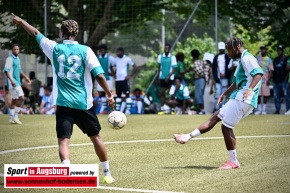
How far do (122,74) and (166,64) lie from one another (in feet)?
5.19

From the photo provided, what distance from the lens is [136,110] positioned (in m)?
28.6

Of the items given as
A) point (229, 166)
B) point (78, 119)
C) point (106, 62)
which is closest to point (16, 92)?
point (106, 62)

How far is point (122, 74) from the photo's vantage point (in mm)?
26891

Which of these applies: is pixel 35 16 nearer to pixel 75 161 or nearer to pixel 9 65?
pixel 9 65

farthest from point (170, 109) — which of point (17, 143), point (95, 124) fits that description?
point (95, 124)

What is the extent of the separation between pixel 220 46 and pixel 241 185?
16339 millimetres

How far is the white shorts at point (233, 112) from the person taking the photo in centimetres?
1095

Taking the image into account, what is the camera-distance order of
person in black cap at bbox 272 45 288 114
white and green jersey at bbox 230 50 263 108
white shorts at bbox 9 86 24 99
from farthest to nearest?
1. person in black cap at bbox 272 45 288 114
2. white shorts at bbox 9 86 24 99
3. white and green jersey at bbox 230 50 263 108

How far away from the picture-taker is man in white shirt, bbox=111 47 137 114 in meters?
26.9

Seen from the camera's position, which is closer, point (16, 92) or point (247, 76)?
point (247, 76)

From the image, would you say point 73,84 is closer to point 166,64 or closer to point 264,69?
point 264,69

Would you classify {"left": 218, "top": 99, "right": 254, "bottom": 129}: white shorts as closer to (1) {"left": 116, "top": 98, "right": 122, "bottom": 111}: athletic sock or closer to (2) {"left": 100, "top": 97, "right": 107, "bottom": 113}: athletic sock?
(1) {"left": 116, "top": 98, "right": 122, "bottom": 111}: athletic sock

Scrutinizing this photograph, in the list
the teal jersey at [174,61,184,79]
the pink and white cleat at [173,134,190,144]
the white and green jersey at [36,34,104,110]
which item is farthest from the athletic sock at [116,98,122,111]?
the white and green jersey at [36,34,104,110]

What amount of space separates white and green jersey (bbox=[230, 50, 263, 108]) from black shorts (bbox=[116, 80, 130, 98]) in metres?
16.1
